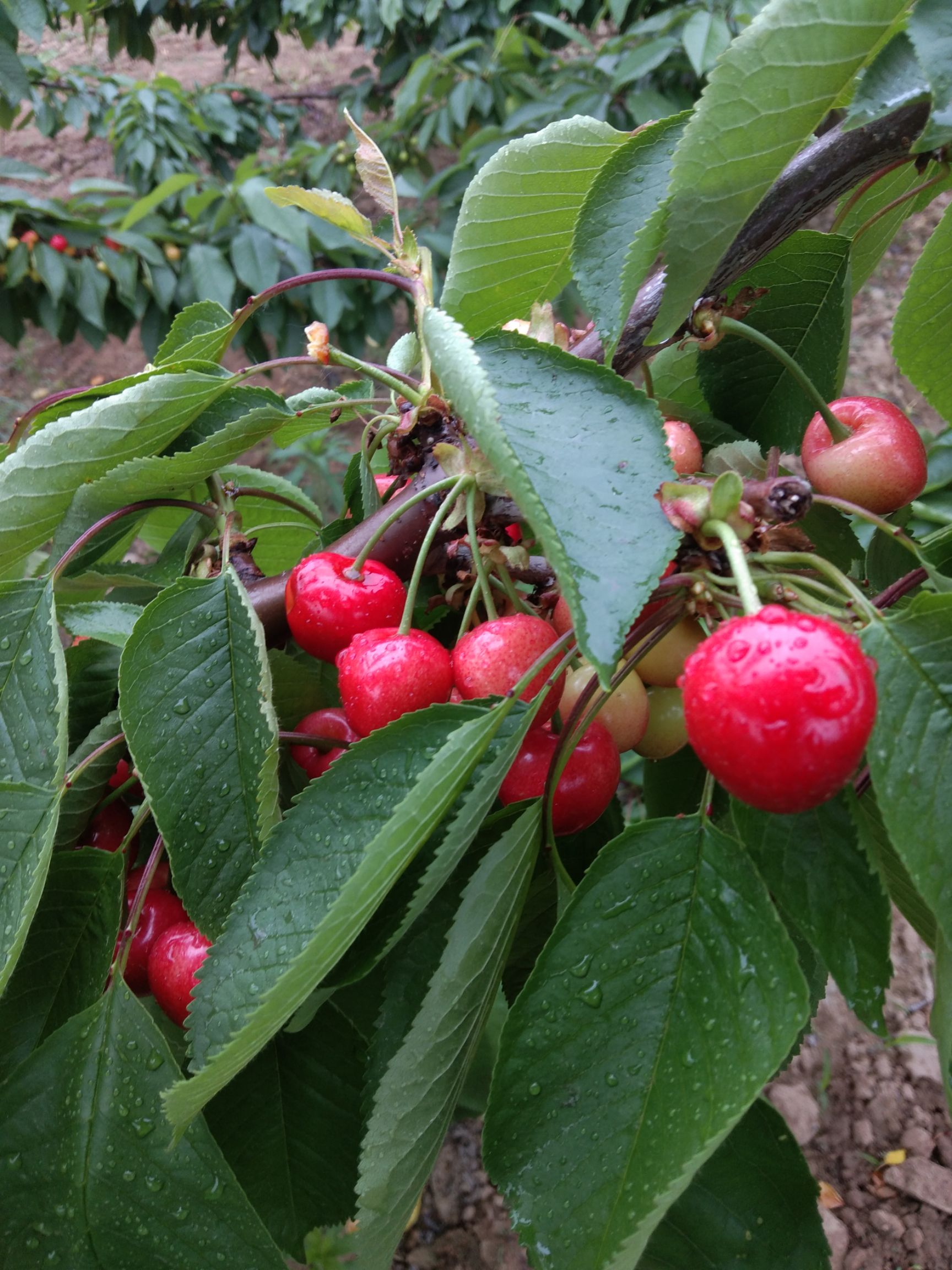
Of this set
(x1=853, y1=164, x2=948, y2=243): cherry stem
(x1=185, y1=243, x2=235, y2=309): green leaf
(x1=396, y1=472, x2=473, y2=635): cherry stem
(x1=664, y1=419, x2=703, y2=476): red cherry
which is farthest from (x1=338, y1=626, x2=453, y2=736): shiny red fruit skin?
(x1=185, y1=243, x2=235, y2=309): green leaf

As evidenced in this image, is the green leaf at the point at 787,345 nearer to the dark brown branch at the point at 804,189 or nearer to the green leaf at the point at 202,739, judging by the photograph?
the dark brown branch at the point at 804,189

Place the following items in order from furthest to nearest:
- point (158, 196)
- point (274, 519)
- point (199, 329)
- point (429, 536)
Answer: point (158, 196) < point (274, 519) < point (199, 329) < point (429, 536)

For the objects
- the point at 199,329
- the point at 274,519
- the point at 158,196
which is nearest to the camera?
the point at 199,329

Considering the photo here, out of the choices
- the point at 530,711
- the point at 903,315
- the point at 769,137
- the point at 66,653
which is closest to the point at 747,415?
the point at 903,315

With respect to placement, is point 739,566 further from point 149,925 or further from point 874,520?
point 149,925

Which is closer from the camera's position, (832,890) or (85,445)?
→ (832,890)

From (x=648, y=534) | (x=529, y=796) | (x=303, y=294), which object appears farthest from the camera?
(x=303, y=294)

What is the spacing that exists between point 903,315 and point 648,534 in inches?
15.7

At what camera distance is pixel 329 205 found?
2.14 feet

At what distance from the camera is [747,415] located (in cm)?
72

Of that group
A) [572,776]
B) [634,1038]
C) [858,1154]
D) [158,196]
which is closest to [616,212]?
[572,776]

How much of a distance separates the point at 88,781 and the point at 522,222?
482 mm

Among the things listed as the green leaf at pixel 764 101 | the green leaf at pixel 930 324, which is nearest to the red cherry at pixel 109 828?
the green leaf at pixel 764 101

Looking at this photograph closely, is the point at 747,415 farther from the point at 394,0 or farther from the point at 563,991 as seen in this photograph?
the point at 394,0
